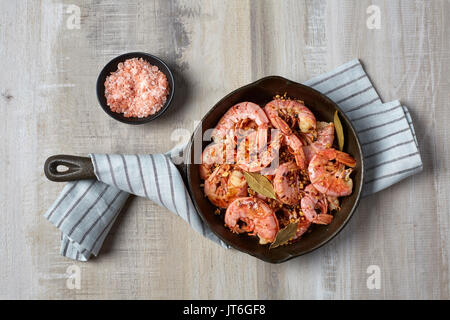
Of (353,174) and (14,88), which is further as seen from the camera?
(14,88)

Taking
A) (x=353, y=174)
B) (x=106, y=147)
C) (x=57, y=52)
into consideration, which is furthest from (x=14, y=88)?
(x=353, y=174)

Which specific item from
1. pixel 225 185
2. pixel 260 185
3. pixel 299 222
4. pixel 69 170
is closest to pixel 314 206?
pixel 299 222

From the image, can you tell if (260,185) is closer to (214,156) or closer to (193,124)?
(214,156)

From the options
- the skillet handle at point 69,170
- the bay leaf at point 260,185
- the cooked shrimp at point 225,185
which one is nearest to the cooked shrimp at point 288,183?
the bay leaf at point 260,185

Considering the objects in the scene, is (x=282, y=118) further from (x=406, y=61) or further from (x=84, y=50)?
(x=84, y=50)

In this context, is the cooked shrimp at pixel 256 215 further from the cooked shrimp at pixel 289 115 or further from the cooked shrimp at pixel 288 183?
the cooked shrimp at pixel 289 115
